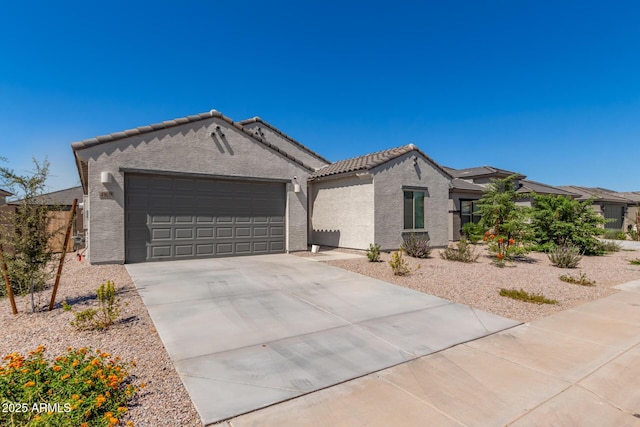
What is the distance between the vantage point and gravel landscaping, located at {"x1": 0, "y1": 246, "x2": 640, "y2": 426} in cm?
288

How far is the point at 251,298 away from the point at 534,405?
4683 millimetres

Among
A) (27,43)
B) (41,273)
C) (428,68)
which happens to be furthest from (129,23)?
(428,68)

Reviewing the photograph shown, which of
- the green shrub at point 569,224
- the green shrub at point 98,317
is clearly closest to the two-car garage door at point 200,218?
the green shrub at point 98,317

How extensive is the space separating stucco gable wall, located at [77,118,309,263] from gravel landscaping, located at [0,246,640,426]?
1.18 meters

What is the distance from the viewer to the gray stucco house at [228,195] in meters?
9.70

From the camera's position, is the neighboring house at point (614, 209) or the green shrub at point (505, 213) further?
the neighboring house at point (614, 209)

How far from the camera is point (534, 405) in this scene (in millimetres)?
2764

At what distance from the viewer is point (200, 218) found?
1094 centimetres

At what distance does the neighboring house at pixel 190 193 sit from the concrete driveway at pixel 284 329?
2737mm

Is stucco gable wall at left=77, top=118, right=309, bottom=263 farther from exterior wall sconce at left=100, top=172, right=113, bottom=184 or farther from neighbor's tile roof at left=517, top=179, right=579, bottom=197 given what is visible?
neighbor's tile roof at left=517, top=179, right=579, bottom=197

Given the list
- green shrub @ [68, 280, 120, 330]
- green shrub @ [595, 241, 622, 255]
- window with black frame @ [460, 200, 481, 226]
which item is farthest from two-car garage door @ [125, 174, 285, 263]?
green shrub @ [595, 241, 622, 255]

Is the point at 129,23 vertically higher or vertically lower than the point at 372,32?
lower

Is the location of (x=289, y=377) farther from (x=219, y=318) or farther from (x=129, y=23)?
(x=129, y=23)

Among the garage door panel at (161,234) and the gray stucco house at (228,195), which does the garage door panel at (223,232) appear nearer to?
the gray stucco house at (228,195)
